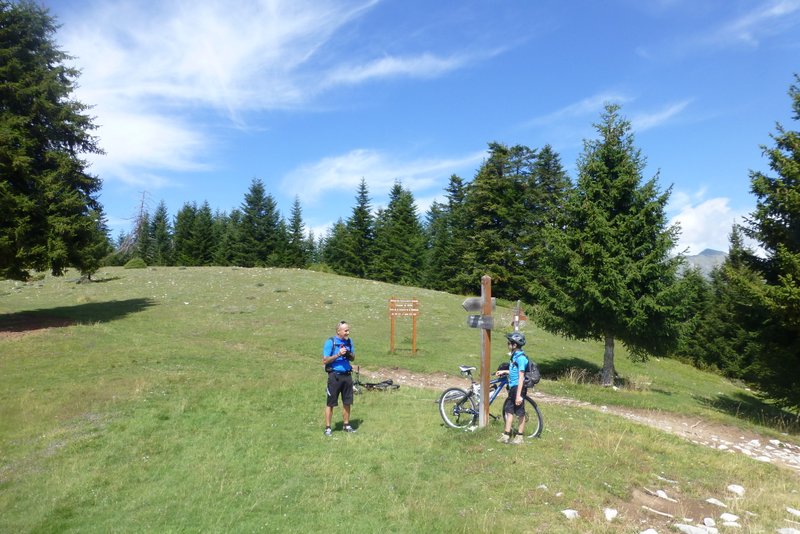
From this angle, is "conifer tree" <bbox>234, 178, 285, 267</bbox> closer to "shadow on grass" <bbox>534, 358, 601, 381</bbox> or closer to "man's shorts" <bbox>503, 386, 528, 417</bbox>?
"shadow on grass" <bbox>534, 358, 601, 381</bbox>

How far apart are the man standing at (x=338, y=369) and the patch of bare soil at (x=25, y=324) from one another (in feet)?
62.1

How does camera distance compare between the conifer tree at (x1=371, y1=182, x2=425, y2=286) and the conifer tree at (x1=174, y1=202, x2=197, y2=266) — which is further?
the conifer tree at (x1=174, y1=202, x2=197, y2=266)

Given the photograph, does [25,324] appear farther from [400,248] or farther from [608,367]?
[400,248]

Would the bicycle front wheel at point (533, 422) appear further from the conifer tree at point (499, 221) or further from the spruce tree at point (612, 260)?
the conifer tree at point (499, 221)

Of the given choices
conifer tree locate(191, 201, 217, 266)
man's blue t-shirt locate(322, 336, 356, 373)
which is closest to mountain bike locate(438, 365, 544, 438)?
man's blue t-shirt locate(322, 336, 356, 373)

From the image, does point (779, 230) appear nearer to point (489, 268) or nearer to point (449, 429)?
point (449, 429)

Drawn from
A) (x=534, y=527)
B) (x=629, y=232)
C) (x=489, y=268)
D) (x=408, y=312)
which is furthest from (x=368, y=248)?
(x=534, y=527)

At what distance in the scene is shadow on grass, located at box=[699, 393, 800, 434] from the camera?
1709cm

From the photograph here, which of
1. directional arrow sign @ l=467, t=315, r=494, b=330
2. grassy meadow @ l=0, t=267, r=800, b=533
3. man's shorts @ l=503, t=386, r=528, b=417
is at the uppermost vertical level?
directional arrow sign @ l=467, t=315, r=494, b=330

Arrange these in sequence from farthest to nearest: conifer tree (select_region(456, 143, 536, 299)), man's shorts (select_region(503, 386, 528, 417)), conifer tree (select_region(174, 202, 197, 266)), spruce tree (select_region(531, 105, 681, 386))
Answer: conifer tree (select_region(174, 202, 197, 266)) < conifer tree (select_region(456, 143, 536, 299)) < spruce tree (select_region(531, 105, 681, 386)) < man's shorts (select_region(503, 386, 528, 417))

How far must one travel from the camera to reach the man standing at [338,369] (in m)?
11.5

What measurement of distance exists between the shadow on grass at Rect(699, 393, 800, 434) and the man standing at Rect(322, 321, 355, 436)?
14638 mm

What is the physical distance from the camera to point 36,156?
90.3ft

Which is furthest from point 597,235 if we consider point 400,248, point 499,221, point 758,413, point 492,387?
point 400,248
